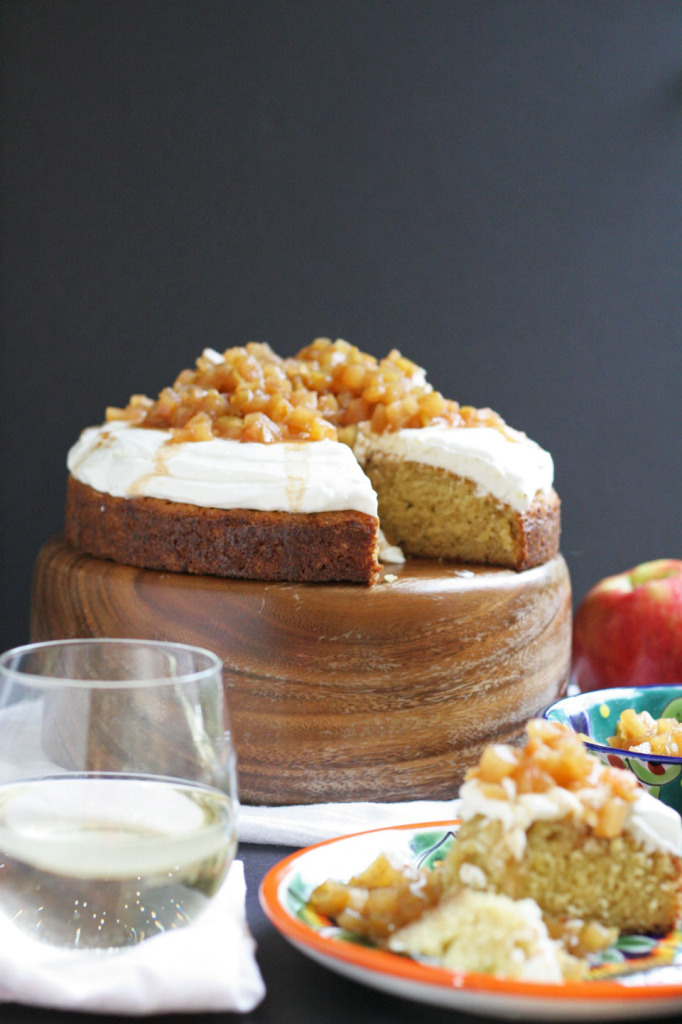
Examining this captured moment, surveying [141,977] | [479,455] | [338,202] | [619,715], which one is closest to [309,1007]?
[141,977]

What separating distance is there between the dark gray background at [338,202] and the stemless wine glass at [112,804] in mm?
2051

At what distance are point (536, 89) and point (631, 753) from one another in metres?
2.20

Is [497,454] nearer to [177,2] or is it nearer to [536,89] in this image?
[536,89]

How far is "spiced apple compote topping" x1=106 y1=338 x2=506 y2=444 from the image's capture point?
6.63 ft

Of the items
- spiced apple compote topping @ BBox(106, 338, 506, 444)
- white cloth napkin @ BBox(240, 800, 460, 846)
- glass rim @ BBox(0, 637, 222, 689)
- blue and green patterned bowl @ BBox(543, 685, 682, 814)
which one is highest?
spiced apple compote topping @ BBox(106, 338, 506, 444)

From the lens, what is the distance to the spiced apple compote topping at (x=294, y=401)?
202 centimetres

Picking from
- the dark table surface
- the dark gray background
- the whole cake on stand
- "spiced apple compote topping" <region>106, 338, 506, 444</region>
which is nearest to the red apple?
the whole cake on stand

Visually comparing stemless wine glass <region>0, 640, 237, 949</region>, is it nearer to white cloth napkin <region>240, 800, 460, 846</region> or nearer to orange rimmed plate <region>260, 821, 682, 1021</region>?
orange rimmed plate <region>260, 821, 682, 1021</region>

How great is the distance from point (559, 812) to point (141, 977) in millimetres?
448

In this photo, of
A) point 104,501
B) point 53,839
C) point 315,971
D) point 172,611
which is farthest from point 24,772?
point 104,501

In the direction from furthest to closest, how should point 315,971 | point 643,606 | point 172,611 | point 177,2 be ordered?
point 177,2, point 643,606, point 172,611, point 315,971

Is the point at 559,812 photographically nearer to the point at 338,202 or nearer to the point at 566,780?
the point at 566,780

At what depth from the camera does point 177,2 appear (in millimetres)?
Result: 2947

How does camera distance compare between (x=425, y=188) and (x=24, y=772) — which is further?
(x=425, y=188)
